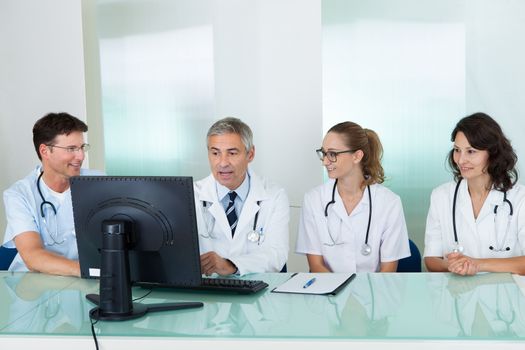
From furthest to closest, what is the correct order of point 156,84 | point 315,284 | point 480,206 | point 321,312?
1. point 156,84
2. point 480,206
3. point 315,284
4. point 321,312

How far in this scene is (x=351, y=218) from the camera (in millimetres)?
3096

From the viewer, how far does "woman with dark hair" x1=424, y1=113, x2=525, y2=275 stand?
114 inches

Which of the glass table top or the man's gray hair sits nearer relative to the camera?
the glass table top

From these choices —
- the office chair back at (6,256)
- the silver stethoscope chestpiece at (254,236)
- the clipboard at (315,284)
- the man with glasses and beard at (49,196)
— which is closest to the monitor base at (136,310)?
the clipboard at (315,284)

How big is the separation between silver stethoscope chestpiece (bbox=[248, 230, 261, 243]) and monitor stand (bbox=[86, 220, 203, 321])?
1.02 meters

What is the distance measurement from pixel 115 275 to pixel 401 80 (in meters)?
2.81

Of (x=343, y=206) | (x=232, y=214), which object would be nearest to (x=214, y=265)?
(x=232, y=214)

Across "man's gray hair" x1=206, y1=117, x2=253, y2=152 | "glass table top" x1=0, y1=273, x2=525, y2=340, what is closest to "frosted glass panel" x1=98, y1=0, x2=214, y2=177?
"man's gray hair" x1=206, y1=117, x2=253, y2=152

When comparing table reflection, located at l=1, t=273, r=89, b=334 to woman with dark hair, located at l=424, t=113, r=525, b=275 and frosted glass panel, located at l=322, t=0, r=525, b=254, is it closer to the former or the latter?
woman with dark hair, located at l=424, t=113, r=525, b=275

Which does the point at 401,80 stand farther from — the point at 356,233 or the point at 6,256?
the point at 6,256

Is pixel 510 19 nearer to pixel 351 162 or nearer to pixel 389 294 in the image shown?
pixel 351 162

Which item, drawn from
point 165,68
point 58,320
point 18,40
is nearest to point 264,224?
point 58,320

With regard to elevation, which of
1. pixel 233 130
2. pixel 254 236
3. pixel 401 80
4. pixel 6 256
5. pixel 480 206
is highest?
pixel 401 80

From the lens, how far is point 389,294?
2.03 metres
